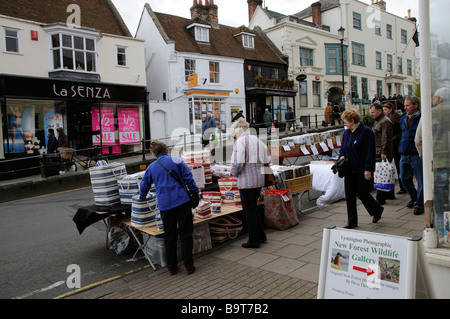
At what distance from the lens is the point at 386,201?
23.6ft

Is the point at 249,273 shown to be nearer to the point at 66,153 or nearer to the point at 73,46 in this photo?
the point at 66,153

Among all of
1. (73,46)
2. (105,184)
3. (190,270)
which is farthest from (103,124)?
(190,270)

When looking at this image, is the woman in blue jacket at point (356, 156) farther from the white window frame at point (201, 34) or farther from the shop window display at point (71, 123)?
the white window frame at point (201, 34)

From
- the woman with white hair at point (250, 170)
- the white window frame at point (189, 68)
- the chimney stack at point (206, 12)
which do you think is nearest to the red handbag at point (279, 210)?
the woman with white hair at point (250, 170)

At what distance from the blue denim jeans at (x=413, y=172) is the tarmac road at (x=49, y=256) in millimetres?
4714

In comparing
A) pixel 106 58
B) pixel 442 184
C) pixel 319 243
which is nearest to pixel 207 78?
pixel 106 58

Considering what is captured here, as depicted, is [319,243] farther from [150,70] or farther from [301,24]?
[301,24]

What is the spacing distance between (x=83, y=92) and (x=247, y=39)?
15.2 metres

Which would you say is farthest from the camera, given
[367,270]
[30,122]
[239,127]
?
[30,122]

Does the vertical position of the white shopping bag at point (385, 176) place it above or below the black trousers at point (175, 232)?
→ above

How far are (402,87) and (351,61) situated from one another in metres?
10.2

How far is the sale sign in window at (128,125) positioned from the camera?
66.5ft

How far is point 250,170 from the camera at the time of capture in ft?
16.6

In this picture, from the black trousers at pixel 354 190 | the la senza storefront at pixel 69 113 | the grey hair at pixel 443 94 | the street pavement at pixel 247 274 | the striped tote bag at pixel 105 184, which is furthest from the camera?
the la senza storefront at pixel 69 113
